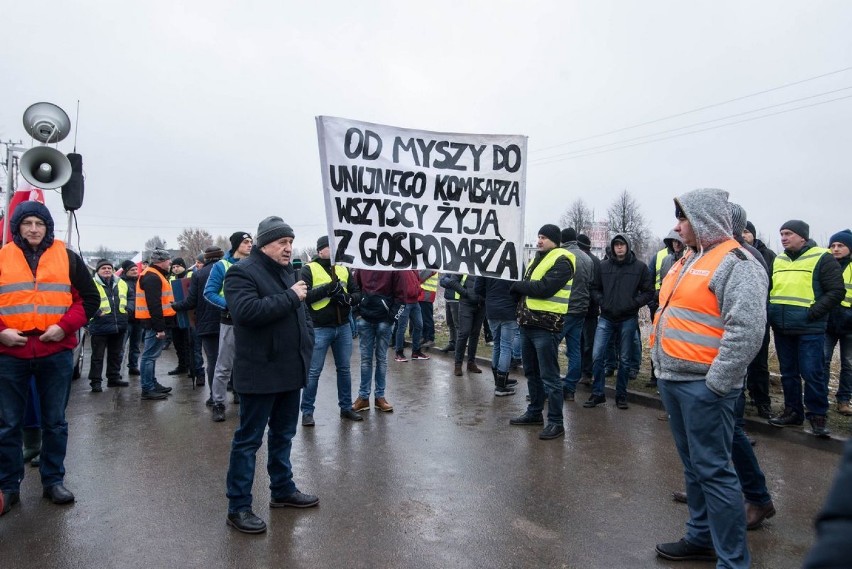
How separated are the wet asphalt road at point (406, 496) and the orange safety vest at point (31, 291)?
4.60 ft

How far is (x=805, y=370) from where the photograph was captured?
5793 mm

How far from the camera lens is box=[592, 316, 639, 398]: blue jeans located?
7078mm

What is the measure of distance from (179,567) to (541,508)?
2450mm

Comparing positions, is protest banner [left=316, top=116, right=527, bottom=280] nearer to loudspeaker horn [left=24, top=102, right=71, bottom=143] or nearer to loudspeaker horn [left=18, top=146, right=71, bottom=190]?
loudspeaker horn [left=18, top=146, right=71, bottom=190]

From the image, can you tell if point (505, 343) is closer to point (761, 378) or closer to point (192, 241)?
point (761, 378)

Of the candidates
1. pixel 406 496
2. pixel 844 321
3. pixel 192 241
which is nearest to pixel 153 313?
pixel 406 496

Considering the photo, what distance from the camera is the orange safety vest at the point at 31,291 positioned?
4156 mm

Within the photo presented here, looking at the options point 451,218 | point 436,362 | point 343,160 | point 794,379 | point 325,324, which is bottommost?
point 436,362

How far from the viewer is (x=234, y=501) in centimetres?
397

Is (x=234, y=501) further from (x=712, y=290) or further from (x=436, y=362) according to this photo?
(x=436, y=362)

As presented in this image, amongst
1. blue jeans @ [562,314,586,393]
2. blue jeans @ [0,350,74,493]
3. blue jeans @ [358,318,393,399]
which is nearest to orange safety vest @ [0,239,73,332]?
blue jeans @ [0,350,74,493]

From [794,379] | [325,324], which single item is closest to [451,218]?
[325,324]

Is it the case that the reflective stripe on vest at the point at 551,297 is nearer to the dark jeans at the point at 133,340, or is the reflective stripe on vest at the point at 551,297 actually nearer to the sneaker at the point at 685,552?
the sneaker at the point at 685,552

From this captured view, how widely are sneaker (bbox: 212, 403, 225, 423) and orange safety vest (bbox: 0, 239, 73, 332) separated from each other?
2.76 meters
